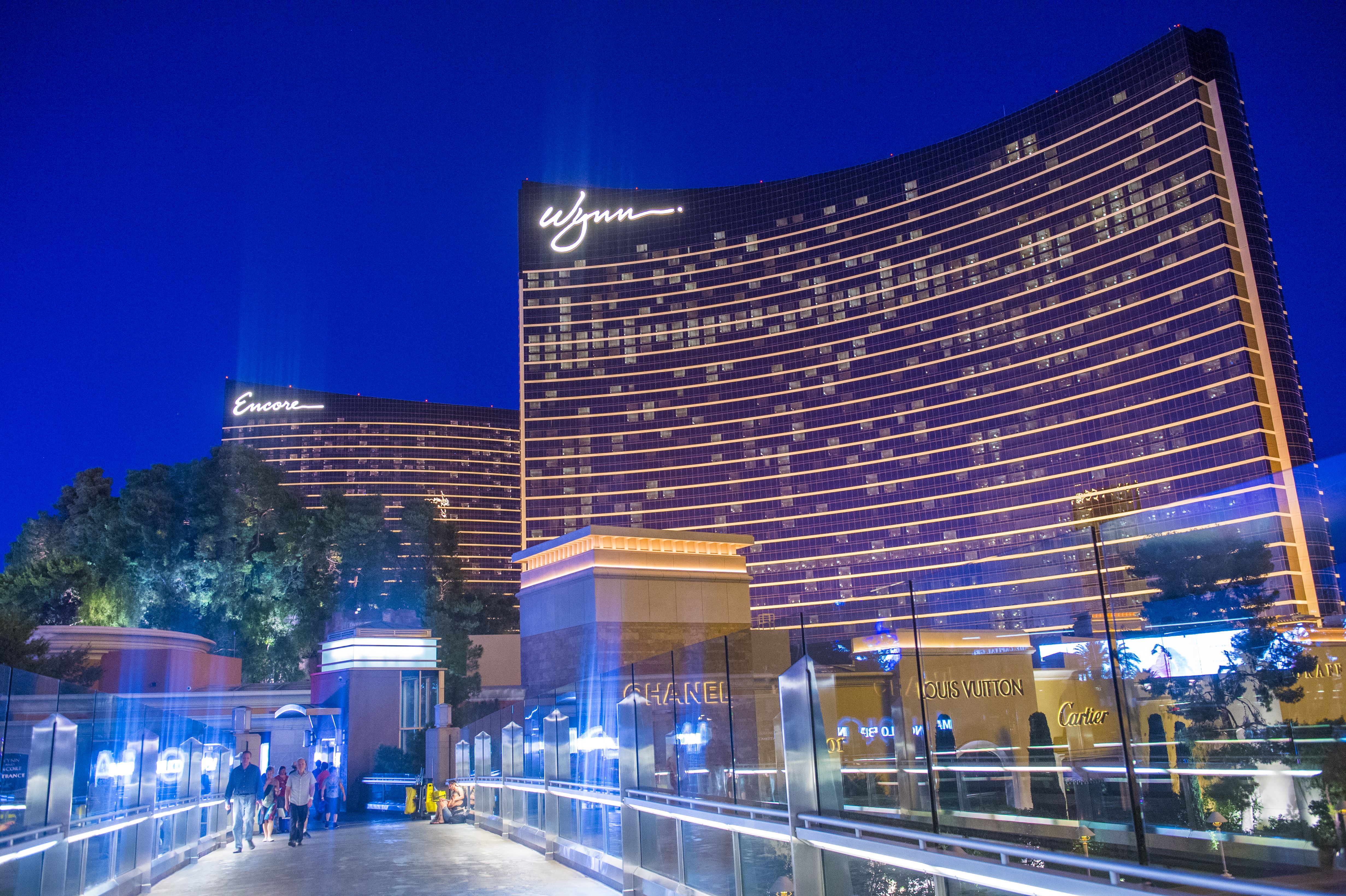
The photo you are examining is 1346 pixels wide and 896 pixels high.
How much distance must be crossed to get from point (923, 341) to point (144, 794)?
293ft

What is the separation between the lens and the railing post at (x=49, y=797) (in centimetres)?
829

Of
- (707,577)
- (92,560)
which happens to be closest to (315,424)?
(92,560)

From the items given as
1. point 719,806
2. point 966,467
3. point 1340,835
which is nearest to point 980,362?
point 966,467

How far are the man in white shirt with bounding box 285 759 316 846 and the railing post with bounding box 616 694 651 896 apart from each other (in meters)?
8.53

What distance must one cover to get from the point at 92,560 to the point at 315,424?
96584mm

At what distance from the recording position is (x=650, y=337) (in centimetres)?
10681

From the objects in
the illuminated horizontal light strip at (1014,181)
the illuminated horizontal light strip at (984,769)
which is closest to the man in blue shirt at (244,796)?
the illuminated horizontal light strip at (984,769)

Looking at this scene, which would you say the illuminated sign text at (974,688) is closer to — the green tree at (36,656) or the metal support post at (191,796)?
A: the metal support post at (191,796)

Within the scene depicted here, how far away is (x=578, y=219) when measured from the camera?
112562mm

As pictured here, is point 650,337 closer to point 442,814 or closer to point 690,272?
point 690,272

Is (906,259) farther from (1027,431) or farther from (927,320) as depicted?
(1027,431)

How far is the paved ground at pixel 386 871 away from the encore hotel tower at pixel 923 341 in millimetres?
49575

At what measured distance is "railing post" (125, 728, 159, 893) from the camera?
11805 millimetres

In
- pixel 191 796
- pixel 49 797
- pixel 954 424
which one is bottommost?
pixel 191 796
